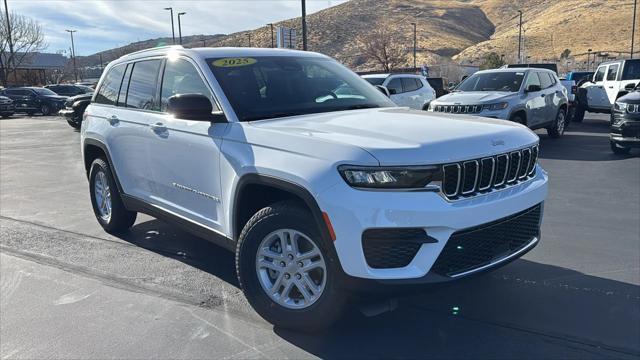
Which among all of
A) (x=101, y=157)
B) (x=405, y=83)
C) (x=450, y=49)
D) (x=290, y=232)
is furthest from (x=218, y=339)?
(x=450, y=49)

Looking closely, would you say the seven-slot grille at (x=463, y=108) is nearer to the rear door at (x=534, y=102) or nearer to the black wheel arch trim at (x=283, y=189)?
the rear door at (x=534, y=102)

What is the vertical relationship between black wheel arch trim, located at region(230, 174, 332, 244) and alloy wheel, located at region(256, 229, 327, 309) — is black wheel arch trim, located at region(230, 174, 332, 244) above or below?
above

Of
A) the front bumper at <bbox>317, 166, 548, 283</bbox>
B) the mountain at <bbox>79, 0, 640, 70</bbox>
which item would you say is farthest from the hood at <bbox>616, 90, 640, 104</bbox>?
the mountain at <bbox>79, 0, 640, 70</bbox>

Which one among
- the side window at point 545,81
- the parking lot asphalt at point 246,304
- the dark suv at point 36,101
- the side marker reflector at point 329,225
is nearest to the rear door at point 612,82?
the side window at point 545,81

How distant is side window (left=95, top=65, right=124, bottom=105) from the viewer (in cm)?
537

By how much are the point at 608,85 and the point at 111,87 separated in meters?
14.7

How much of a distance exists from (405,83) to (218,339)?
528 inches

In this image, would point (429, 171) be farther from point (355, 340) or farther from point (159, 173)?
point (159, 173)

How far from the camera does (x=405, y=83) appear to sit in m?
15.8

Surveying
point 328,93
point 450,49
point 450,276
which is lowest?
point 450,276

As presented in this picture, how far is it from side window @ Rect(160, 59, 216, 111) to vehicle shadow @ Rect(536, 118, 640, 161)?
8.07 metres

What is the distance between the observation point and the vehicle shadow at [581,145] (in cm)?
1026

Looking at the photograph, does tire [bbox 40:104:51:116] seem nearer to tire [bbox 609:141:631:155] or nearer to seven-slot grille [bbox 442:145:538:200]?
tire [bbox 609:141:631:155]

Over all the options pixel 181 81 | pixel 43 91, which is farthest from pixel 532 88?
pixel 43 91
